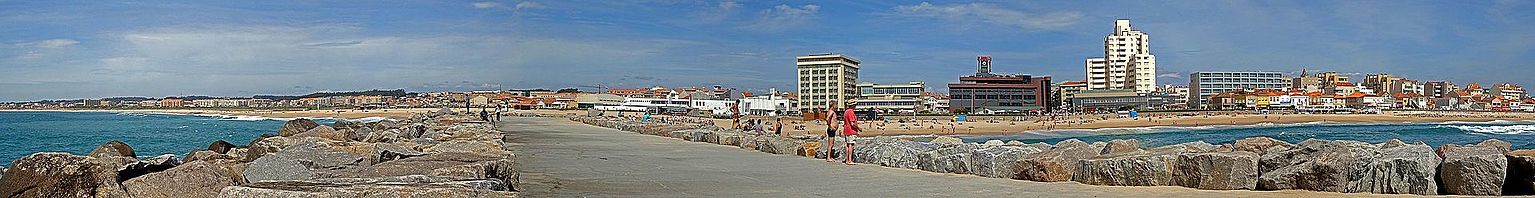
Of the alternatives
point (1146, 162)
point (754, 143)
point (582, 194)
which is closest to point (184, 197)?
point (582, 194)

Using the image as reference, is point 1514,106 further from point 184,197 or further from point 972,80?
point 184,197

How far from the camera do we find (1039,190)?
23.1 ft

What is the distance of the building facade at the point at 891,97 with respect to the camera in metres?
106

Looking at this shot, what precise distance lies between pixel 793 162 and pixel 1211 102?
129 m

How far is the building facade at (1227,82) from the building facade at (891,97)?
40.6m

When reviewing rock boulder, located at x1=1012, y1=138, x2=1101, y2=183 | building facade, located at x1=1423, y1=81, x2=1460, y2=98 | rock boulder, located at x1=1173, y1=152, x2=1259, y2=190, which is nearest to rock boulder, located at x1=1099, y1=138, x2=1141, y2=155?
rock boulder, located at x1=1012, y1=138, x2=1101, y2=183

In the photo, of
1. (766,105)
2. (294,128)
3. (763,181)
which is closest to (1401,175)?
(763,181)

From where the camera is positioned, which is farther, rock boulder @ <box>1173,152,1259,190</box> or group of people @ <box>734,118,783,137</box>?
group of people @ <box>734,118,783,137</box>

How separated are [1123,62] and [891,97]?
51.9 m

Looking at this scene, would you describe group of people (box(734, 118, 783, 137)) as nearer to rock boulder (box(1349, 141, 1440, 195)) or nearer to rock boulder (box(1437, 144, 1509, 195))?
rock boulder (box(1349, 141, 1440, 195))

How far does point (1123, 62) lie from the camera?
493ft

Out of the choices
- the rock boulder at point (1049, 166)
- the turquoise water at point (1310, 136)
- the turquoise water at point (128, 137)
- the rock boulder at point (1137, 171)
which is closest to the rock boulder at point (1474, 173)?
the rock boulder at point (1137, 171)

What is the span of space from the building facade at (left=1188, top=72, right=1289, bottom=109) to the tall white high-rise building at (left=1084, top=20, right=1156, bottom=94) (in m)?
6.38

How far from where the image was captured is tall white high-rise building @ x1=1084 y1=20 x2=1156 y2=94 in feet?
470
